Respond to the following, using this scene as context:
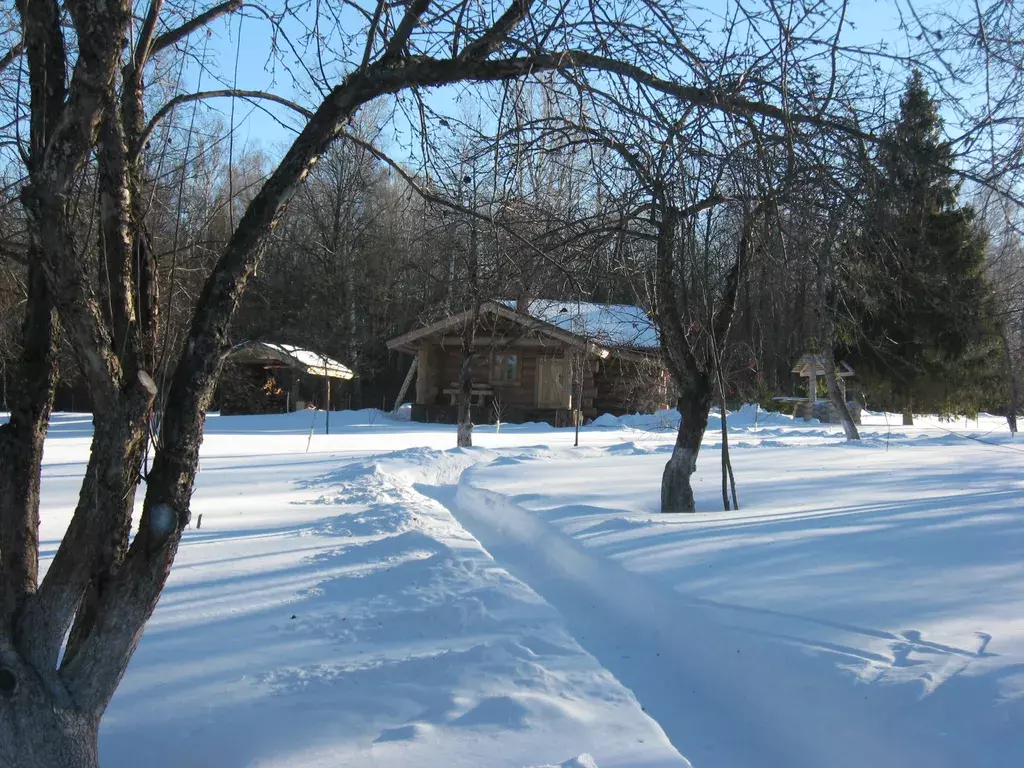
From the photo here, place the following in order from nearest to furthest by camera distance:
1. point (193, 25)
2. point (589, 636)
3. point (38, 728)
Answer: point (38, 728)
point (193, 25)
point (589, 636)

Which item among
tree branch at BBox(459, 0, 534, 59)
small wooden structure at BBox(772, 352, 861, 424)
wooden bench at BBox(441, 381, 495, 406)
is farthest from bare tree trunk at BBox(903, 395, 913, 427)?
tree branch at BBox(459, 0, 534, 59)

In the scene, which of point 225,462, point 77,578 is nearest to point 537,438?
point 225,462

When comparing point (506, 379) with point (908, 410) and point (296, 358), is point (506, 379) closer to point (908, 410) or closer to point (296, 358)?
point (296, 358)

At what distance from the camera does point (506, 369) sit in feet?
91.0

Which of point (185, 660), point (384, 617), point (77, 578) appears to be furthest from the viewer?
point (384, 617)

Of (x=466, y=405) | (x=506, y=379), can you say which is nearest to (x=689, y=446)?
(x=466, y=405)

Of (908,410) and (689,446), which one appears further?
(908,410)

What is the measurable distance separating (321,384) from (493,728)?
31.3 m

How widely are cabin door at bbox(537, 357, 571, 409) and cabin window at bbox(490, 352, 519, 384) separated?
1.02 meters

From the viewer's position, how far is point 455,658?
427cm

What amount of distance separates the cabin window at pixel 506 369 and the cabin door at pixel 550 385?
102cm

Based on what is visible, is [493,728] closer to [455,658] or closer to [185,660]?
[455,658]

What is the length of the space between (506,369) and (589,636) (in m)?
22.6

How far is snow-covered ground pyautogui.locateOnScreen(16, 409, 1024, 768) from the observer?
10.9 feet
